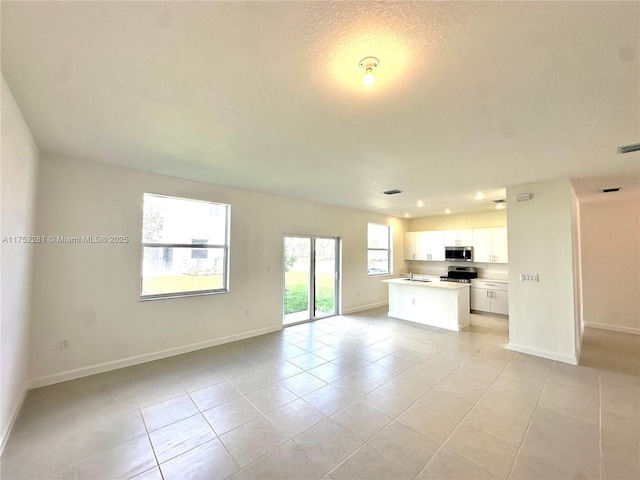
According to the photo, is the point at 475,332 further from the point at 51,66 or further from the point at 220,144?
the point at 51,66

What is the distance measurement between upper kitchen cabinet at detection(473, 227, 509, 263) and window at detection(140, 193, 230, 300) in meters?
6.07

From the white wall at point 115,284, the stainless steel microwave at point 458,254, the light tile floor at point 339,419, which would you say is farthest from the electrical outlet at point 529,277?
the white wall at point 115,284

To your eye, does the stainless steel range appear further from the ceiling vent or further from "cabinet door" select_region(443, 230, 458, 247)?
the ceiling vent

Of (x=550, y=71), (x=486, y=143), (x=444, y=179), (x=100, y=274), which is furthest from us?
(x=444, y=179)

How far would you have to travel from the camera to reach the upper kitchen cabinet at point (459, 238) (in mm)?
6969

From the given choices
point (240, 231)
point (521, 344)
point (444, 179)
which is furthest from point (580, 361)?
point (240, 231)

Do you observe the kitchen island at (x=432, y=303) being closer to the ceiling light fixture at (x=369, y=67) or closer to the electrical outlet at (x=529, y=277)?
the electrical outlet at (x=529, y=277)

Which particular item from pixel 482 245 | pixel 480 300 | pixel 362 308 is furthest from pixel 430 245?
pixel 362 308

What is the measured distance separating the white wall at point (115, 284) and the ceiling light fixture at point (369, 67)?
11.4 feet

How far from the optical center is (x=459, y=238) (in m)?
7.15

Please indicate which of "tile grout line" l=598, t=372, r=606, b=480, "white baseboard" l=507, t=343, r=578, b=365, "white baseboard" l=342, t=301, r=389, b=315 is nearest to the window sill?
"white baseboard" l=342, t=301, r=389, b=315

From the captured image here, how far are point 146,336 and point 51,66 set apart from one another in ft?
10.8

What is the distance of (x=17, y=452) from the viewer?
2.01 m

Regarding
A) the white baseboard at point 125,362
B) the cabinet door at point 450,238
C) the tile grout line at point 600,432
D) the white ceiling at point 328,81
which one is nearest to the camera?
the white ceiling at point 328,81
